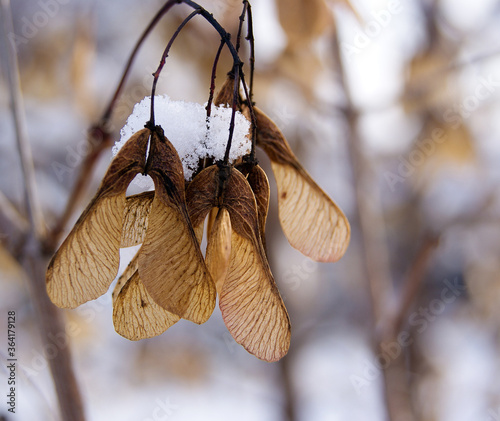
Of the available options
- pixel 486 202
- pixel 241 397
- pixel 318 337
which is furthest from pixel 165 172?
pixel 318 337

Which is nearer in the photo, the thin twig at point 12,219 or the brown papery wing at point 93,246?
the brown papery wing at point 93,246

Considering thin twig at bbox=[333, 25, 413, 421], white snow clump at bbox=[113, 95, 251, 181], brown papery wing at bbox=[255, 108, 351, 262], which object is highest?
white snow clump at bbox=[113, 95, 251, 181]

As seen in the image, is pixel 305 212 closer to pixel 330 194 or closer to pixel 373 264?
pixel 373 264

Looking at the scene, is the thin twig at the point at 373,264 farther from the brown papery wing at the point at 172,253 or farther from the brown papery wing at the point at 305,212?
the brown papery wing at the point at 172,253

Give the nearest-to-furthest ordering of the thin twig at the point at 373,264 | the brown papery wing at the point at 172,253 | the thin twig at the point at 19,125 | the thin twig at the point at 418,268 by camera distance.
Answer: the brown papery wing at the point at 172,253 → the thin twig at the point at 19,125 → the thin twig at the point at 418,268 → the thin twig at the point at 373,264

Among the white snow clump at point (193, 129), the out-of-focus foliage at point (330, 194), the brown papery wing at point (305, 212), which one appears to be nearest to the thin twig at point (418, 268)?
the out-of-focus foliage at point (330, 194)

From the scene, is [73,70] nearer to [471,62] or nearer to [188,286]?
[188,286]

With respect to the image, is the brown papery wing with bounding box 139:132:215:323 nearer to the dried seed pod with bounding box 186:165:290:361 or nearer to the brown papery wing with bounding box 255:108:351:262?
the dried seed pod with bounding box 186:165:290:361

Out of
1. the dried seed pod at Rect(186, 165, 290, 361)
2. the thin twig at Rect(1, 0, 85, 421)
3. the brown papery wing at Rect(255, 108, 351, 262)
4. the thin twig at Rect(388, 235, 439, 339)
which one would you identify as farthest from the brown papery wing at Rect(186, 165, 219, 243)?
the thin twig at Rect(388, 235, 439, 339)
